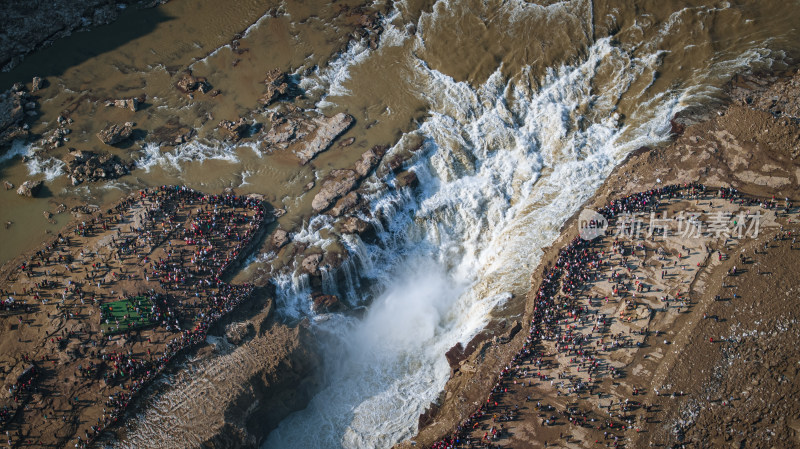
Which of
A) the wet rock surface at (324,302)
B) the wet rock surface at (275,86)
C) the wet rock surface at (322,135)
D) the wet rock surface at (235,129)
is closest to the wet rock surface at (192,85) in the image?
the wet rock surface at (235,129)

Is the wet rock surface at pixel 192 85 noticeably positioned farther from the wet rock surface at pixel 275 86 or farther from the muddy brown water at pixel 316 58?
the wet rock surface at pixel 275 86

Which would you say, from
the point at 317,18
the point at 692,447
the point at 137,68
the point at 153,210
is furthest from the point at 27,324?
the point at 692,447

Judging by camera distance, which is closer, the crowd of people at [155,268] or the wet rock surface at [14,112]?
the crowd of people at [155,268]

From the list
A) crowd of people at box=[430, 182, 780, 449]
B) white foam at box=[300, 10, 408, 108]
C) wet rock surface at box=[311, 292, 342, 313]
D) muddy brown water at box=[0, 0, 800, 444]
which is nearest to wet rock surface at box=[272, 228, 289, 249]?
muddy brown water at box=[0, 0, 800, 444]

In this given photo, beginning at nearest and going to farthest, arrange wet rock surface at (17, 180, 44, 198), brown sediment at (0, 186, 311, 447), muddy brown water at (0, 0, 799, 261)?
brown sediment at (0, 186, 311, 447) < wet rock surface at (17, 180, 44, 198) < muddy brown water at (0, 0, 799, 261)

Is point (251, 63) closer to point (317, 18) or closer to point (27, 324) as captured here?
point (317, 18)

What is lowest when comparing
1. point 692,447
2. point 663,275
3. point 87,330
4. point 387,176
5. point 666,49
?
point 692,447

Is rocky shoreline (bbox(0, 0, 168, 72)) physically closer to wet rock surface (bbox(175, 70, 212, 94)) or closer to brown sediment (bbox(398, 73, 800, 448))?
wet rock surface (bbox(175, 70, 212, 94))
